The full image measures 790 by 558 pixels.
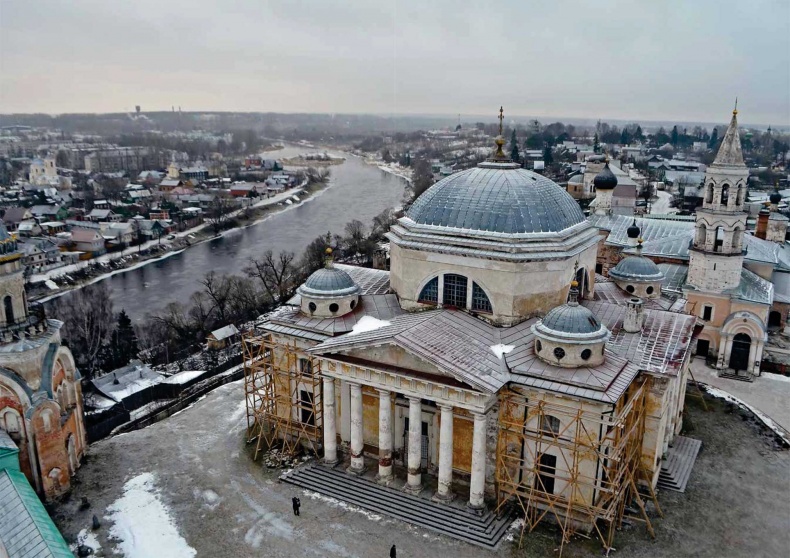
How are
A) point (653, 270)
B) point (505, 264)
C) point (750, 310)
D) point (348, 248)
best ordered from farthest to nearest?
point (348, 248)
point (750, 310)
point (653, 270)
point (505, 264)

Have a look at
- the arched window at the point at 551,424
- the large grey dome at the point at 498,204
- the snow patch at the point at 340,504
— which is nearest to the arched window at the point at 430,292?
the large grey dome at the point at 498,204

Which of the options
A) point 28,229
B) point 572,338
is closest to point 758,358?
point 572,338

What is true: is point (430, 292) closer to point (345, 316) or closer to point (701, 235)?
point (345, 316)

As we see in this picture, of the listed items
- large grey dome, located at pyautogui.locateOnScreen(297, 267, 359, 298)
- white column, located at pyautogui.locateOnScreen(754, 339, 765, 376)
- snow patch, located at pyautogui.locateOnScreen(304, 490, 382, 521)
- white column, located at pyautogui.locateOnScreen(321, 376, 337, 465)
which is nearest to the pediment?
white column, located at pyautogui.locateOnScreen(321, 376, 337, 465)

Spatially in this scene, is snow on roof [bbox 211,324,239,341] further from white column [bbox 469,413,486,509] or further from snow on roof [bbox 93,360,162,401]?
white column [bbox 469,413,486,509]

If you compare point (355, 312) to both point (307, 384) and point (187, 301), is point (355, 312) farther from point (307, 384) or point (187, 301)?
point (187, 301)

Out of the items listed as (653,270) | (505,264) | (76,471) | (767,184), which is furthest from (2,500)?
(767,184)
